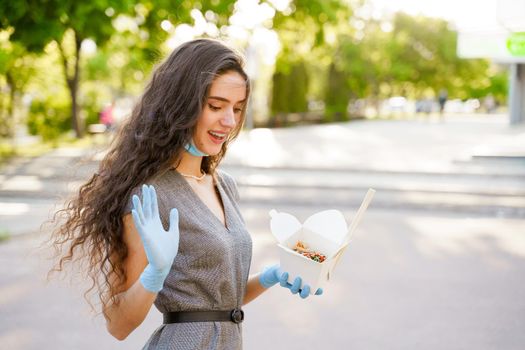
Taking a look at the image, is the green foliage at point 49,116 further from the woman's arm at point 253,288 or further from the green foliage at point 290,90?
the woman's arm at point 253,288

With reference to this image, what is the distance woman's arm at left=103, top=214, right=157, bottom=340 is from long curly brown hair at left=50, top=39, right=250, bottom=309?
0.02 meters

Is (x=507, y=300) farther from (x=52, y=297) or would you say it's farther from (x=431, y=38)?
(x=431, y=38)

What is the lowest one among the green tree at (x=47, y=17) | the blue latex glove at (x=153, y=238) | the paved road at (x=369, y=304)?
the paved road at (x=369, y=304)

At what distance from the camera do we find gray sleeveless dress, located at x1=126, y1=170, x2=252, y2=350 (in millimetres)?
1859

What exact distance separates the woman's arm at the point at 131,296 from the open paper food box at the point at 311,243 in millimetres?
458

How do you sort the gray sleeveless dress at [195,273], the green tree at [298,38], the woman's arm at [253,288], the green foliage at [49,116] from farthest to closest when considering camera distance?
the green foliage at [49,116]
the green tree at [298,38]
the woman's arm at [253,288]
the gray sleeveless dress at [195,273]

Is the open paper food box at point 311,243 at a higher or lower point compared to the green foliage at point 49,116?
higher

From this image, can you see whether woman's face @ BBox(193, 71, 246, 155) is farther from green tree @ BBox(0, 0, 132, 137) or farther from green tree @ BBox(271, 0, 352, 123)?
green tree @ BBox(271, 0, 352, 123)

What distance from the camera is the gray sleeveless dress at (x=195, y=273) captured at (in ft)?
6.10

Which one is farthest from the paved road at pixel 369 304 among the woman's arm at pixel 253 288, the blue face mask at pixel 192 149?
the blue face mask at pixel 192 149

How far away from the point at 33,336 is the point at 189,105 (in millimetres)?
3598

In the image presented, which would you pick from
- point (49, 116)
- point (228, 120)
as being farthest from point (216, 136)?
point (49, 116)

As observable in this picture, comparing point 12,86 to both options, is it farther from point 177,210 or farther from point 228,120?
point 177,210

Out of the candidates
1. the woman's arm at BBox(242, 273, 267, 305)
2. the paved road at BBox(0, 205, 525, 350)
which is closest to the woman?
the woman's arm at BBox(242, 273, 267, 305)
